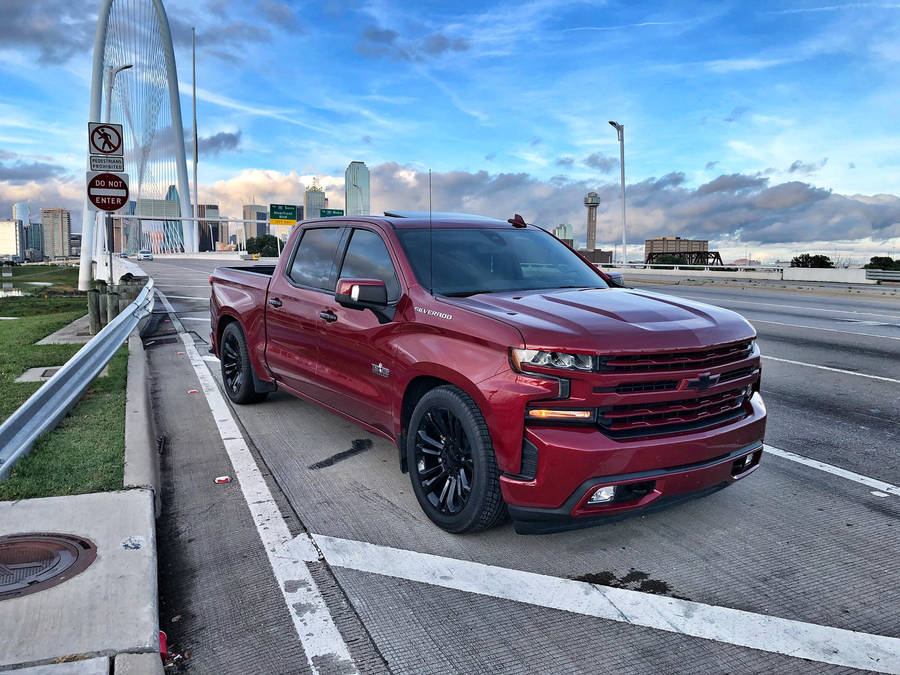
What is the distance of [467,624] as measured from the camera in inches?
121

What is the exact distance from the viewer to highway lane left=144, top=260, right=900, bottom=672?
2.96 m

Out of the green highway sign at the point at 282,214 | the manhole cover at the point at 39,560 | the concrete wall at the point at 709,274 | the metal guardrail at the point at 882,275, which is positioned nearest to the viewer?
the manhole cover at the point at 39,560

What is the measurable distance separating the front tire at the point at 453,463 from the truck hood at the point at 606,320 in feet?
1.72

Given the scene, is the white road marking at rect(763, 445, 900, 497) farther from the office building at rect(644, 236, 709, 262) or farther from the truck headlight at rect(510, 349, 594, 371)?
the office building at rect(644, 236, 709, 262)

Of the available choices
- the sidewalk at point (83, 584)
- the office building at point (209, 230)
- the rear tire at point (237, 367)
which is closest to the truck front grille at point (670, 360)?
the sidewalk at point (83, 584)

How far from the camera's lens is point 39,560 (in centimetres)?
344

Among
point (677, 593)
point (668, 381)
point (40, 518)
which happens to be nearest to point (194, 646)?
point (40, 518)

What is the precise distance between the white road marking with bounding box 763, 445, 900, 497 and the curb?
450 centimetres

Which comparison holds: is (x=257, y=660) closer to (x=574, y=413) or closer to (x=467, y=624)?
(x=467, y=624)

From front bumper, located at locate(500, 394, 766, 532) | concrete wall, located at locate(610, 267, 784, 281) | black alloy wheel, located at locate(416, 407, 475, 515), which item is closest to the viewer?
front bumper, located at locate(500, 394, 766, 532)

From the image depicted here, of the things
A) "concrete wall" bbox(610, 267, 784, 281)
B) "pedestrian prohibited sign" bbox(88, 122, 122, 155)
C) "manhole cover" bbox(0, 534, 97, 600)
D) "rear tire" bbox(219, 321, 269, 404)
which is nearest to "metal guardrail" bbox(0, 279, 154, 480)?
"manhole cover" bbox(0, 534, 97, 600)

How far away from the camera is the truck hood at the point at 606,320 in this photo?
11.2 feet

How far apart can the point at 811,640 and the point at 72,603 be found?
3.15m

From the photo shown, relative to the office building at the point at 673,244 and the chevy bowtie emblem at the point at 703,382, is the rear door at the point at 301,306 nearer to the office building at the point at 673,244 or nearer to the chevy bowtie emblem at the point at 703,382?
the chevy bowtie emblem at the point at 703,382
